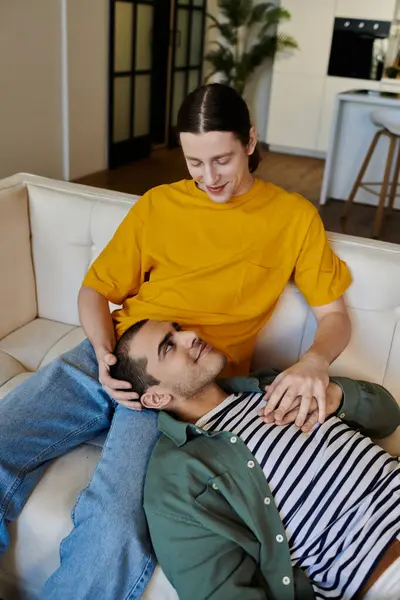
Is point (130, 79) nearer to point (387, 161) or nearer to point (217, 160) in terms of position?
point (387, 161)

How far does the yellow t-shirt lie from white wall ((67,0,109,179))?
3716mm

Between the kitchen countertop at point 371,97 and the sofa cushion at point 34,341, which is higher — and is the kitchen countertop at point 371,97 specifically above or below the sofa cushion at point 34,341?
above

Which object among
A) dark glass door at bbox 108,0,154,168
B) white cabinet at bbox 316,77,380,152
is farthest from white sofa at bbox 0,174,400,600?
white cabinet at bbox 316,77,380,152

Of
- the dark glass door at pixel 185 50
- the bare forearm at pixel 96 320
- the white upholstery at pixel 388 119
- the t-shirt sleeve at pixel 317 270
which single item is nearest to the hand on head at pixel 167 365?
the bare forearm at pixel 96 320

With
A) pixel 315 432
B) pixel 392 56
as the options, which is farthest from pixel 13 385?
pixel 392 56

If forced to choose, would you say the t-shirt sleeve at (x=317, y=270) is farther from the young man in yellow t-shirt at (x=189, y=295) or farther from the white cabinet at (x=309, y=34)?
the white cabinet at (x=309, y=34)

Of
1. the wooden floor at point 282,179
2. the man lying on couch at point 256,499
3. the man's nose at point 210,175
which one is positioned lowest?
the wooden floor at point 282,179

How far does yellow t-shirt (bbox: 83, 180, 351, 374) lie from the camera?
1.46 meters

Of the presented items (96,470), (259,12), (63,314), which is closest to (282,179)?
(259,12)

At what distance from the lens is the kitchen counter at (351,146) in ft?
16.0

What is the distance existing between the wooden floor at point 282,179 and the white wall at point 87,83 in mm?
227

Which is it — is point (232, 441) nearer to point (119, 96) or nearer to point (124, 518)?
point (124, 518)

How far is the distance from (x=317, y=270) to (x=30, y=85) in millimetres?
3586

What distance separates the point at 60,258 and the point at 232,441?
957 millimetres
